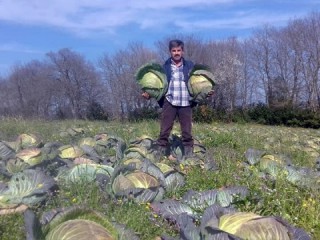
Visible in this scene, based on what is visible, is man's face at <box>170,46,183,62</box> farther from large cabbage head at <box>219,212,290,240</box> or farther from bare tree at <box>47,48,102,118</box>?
bare tree at <box>47,48,102,118</box>

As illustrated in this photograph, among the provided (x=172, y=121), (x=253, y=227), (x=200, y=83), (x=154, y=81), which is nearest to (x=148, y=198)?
(x=253, y=227)

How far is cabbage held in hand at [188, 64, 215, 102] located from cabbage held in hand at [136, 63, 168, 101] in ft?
1.43

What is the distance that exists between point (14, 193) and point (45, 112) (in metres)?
38.9

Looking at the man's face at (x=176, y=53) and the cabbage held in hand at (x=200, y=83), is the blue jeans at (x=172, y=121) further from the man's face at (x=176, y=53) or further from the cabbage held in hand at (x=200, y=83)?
the man's face at (x=176, y=53)

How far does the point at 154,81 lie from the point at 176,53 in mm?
564

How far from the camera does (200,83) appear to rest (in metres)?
7.49

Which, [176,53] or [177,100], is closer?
[176,53]

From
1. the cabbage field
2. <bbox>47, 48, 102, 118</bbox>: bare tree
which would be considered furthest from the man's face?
<bbox>47, 48, 102, 118</bbox>: bare tree

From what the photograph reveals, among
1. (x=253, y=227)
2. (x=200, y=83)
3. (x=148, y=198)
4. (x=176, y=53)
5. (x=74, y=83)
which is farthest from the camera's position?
(x=74, y=83)

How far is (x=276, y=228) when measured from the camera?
3.15 metres

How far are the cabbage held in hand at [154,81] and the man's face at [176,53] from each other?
289mm

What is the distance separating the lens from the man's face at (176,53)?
7.23 m

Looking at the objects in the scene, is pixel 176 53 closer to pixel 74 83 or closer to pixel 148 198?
pixel 148 198

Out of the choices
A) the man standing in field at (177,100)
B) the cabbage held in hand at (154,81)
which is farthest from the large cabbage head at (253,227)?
the cabbage held in hand at (154,81)
